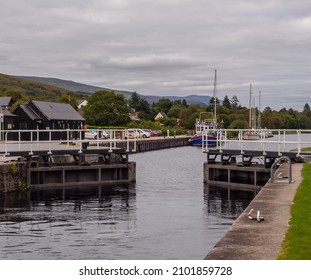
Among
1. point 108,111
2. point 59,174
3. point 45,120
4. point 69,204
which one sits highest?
point 108,111

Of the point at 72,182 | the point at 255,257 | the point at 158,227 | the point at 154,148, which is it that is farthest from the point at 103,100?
the point at 255,257

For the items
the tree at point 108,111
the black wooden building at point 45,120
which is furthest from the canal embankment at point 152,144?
the tree at point 108,111

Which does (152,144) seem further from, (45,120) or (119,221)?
(119,221)

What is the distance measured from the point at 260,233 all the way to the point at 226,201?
1791 cm

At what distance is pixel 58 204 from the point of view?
107ft

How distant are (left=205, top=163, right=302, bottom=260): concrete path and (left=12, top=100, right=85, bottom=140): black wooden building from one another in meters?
46.8

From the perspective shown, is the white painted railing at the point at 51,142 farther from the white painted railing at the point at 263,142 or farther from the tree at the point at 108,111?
the tree at the point at 108,111

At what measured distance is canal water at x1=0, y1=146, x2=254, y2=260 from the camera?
20406 millimetres

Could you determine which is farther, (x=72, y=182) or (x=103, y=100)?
(x=103, y=100)

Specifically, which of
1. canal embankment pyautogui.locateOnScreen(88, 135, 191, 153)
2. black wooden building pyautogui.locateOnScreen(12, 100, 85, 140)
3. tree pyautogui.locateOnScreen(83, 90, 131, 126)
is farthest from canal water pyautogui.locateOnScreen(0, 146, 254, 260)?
tree pyautogui.locateOnScreen(83, 90, 131, 126)

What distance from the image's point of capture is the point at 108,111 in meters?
120

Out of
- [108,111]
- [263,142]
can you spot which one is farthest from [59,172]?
[108,111]

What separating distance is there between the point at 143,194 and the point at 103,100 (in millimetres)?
85965
